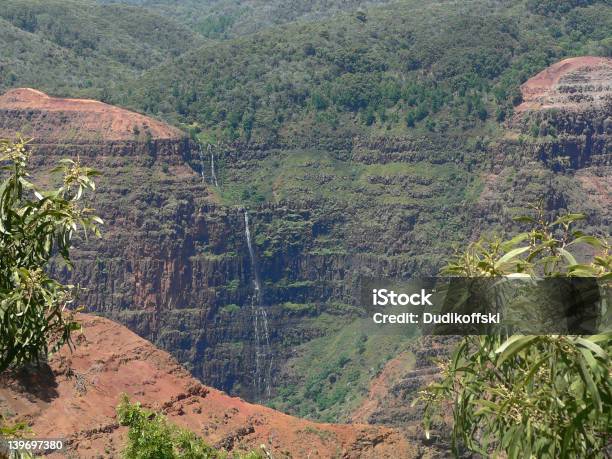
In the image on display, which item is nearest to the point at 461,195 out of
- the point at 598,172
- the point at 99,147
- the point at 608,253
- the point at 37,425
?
the point at 598,172

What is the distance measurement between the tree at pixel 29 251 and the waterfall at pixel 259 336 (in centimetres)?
11275

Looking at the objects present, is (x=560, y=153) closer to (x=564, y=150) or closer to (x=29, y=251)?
(x=564, y=150)

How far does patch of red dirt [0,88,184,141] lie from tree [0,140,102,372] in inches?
4422

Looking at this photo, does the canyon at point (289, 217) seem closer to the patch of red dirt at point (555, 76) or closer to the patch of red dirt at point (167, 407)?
the patch of red dirt at point (555, 76)

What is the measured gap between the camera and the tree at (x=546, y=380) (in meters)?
18.0

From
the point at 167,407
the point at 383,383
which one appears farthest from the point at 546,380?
the point at 383,383

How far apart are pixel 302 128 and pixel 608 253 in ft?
446

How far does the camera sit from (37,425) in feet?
182

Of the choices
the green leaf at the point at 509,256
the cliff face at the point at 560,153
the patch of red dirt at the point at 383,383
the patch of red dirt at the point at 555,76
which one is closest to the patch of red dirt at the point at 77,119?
the cliff face at the point at 560,153

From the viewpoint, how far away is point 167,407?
66.0m

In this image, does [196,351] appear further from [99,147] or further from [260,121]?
[260,121]

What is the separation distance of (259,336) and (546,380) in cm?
12234

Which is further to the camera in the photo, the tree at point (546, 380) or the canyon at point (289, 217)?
the canyon at point (289, 217)

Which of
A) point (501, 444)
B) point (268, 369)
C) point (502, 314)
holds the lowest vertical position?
point (268, 369)
